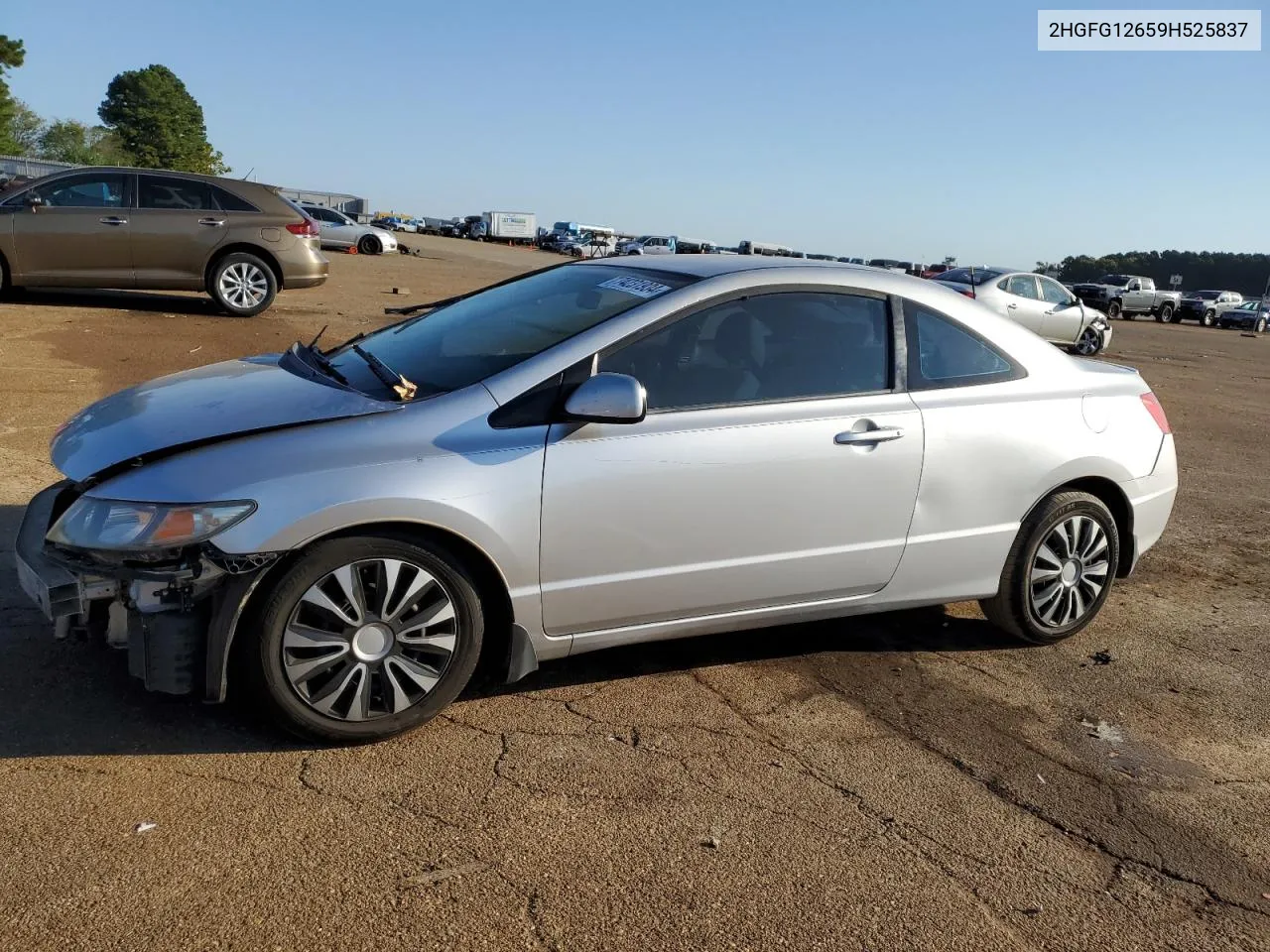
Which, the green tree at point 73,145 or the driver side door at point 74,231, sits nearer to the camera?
the driver side door at point 74,231

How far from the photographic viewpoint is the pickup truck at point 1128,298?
136 feet

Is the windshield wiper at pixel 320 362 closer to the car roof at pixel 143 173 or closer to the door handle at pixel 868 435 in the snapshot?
the door handle at pixel 868 435

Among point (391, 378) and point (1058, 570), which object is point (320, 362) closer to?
point (391, 378)

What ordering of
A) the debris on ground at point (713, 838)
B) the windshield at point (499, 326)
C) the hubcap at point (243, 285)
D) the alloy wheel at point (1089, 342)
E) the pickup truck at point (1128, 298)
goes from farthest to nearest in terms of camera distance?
the pickup truck at point (1128, 298)
the alloy wheel at point (1089, 342)
the hubcap at point (243, 285)
the windshield at point (499, 326)
the debris on ground at point (713, 838)

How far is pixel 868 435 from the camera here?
13.9 feet

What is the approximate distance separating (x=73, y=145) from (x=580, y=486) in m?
104

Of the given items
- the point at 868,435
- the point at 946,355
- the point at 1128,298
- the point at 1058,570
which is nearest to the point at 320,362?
the point at 868,435

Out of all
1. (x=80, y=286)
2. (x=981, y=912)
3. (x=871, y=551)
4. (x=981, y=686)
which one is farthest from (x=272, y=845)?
(x=80, y=286)

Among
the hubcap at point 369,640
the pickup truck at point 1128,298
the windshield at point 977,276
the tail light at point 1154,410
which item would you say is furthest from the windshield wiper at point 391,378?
the pickup truck at point 1128,298

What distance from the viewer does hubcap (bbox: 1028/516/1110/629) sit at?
4852 millimetres

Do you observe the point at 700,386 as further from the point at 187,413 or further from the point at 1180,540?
the point at 1180,540

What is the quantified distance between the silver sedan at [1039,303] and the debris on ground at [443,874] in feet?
58.1

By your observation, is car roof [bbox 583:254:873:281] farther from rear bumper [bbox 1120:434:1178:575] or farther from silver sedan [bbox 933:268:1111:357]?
silver sedan [bbox 933:268:1111:357]

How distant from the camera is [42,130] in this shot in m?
94.5
